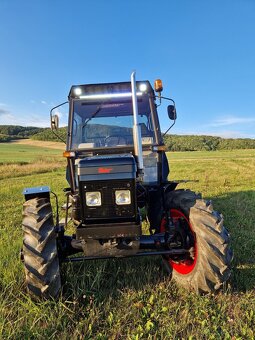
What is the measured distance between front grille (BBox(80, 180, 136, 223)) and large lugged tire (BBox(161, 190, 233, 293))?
2.32 ft

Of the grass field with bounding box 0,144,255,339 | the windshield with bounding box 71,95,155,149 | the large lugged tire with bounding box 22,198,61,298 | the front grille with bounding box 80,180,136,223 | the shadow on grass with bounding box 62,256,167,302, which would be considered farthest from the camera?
the windshield with bounding box 71,95,155,149

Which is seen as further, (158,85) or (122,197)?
(158,85)

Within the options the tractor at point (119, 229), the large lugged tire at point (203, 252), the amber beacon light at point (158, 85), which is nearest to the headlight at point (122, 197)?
the tractor at point (119, 229)

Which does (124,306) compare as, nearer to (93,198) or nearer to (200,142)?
(93,198)

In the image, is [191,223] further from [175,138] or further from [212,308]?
[175,138]

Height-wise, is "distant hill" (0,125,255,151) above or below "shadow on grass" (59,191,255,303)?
above

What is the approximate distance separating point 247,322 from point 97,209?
5.75 feet

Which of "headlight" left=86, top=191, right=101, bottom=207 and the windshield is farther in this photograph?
the windshield

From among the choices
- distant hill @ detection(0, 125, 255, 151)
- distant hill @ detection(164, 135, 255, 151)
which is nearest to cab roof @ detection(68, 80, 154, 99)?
distant hill @ detection(0, 125, 255, 151)

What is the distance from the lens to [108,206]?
3.43 metres

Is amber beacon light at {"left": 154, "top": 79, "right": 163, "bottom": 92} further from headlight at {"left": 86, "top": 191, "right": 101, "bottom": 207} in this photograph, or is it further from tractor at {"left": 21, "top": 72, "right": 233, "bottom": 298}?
headlight at {"left": 86, "top": 191, "right": 101, "bottom": 207}

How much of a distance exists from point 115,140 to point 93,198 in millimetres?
1489

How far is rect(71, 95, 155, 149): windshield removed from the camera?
477cm

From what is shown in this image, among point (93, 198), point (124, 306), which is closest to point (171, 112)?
point (93, 198)
